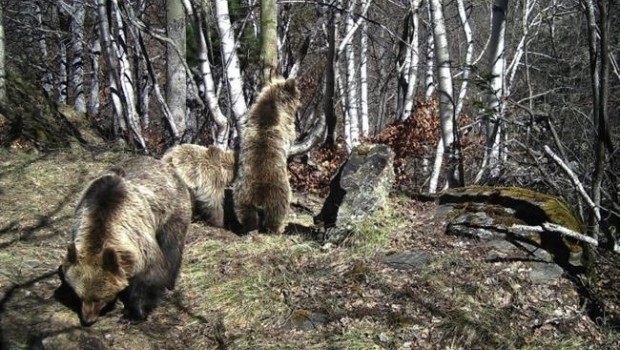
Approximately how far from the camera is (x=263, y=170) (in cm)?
679

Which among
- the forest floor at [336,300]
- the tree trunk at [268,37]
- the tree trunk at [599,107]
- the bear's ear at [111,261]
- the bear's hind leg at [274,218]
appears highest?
the tree trunk at [268,37]

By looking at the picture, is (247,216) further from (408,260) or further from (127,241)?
(127,241)

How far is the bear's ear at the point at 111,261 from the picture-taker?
14.3ft

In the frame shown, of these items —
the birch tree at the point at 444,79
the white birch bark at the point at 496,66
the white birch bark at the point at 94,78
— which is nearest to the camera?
the white birch bark at the point at 496,66

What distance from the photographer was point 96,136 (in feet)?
38.2

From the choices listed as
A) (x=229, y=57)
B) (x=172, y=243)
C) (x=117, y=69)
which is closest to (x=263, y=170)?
(x=172, y=243)

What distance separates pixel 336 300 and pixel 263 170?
6.97 feet

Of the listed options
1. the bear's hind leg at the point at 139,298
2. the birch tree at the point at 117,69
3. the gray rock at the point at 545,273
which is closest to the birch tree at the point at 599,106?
the gray rock at the point at 545,273

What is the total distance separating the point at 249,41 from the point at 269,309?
897 centimetres

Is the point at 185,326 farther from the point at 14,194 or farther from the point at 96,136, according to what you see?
the point at 96,136

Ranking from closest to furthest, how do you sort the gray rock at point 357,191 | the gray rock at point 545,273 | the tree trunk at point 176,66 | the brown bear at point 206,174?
the gray rock at point 545,273
the gray rock at point 357,191
the brown bear at point 206,174
the tree trunk at point 176,66

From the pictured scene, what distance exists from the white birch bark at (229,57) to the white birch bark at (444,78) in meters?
2.53

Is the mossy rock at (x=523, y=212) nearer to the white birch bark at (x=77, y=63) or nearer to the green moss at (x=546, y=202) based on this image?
the green moss at (x=546, y=202)

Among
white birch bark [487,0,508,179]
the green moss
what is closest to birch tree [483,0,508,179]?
white birch bark [487,0,508,179]
